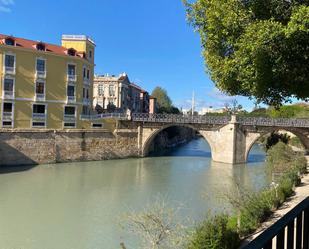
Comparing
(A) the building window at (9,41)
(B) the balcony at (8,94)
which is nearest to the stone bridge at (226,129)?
(B) the balcony at (8,94)

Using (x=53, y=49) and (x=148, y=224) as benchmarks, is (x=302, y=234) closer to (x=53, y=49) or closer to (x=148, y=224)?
(x=148, y=224)

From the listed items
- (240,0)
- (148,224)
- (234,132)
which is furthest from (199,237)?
(234,132)

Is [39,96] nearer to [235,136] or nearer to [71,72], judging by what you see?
[71,72]

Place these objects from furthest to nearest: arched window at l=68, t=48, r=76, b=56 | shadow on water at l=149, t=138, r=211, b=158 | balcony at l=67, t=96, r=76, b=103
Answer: shadow on water at l=149, t=138, r=211, b=158 < arched window at l=68, t=48, r=76, b=56 < balcony at l=67, t=96, r=76, b=103

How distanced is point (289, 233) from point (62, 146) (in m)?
39.0

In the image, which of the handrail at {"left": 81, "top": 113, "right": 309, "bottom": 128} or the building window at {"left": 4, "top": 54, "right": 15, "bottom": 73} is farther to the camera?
the handrail at {"left": 81, "top": 113, "right": 309, "bottom": 128}

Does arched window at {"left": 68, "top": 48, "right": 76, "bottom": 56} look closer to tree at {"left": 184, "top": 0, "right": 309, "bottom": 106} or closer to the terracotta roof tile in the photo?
the terracotta roof tile

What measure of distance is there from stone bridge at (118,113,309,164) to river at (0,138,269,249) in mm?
2976

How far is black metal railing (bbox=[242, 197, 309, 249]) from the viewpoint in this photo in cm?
211

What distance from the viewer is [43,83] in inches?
1590

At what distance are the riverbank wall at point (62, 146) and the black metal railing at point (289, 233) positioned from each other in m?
Answer: 36.2

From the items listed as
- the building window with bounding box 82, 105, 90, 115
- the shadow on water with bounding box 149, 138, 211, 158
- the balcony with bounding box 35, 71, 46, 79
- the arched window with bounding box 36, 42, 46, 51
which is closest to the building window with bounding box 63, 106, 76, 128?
the building window with bounding box 82, 105, 90, 115

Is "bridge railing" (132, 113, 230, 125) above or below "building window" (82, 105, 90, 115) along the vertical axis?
below

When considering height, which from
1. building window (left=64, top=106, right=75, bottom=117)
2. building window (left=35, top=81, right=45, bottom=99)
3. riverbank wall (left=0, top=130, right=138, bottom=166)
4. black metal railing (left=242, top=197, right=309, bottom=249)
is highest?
building window (left=35, top=81, right=45, bottom=99)
